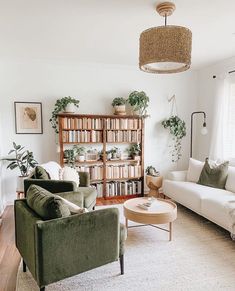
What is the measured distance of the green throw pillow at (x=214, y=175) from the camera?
3.70m

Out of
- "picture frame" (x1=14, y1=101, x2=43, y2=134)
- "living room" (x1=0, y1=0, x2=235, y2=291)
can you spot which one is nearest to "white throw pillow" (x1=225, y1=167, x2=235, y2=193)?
"living room" (x1=0, y1=0, x2=235, y2=291)

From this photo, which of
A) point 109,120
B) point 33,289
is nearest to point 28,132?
point 109,120

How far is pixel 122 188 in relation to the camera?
15.2ft

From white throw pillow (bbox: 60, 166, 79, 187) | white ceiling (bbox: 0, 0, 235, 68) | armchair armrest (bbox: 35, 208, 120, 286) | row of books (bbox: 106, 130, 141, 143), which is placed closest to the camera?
armchair armrest (bbox: 35, 208, 120, 286)

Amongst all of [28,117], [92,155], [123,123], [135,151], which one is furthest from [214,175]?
[28,117]

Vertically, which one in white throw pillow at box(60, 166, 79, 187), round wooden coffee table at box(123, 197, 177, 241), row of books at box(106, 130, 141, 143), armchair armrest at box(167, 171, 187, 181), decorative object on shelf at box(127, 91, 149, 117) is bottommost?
round wooden coffee table at box(123, 197, 177, 241)

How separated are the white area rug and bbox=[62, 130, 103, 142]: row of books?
6.10ft

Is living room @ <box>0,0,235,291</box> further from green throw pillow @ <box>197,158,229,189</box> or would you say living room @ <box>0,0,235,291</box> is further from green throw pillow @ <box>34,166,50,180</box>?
green throw pillow @ <box>34,166,50,180</box>

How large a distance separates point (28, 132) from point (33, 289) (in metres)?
2.83

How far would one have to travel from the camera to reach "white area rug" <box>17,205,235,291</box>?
207 cm

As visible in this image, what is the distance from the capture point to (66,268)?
6.08 ft

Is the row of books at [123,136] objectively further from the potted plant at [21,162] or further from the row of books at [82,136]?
the potted plant at [21,162]

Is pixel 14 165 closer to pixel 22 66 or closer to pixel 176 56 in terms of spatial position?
pixel 22 66

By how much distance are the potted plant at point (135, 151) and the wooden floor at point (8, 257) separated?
2.39 m
